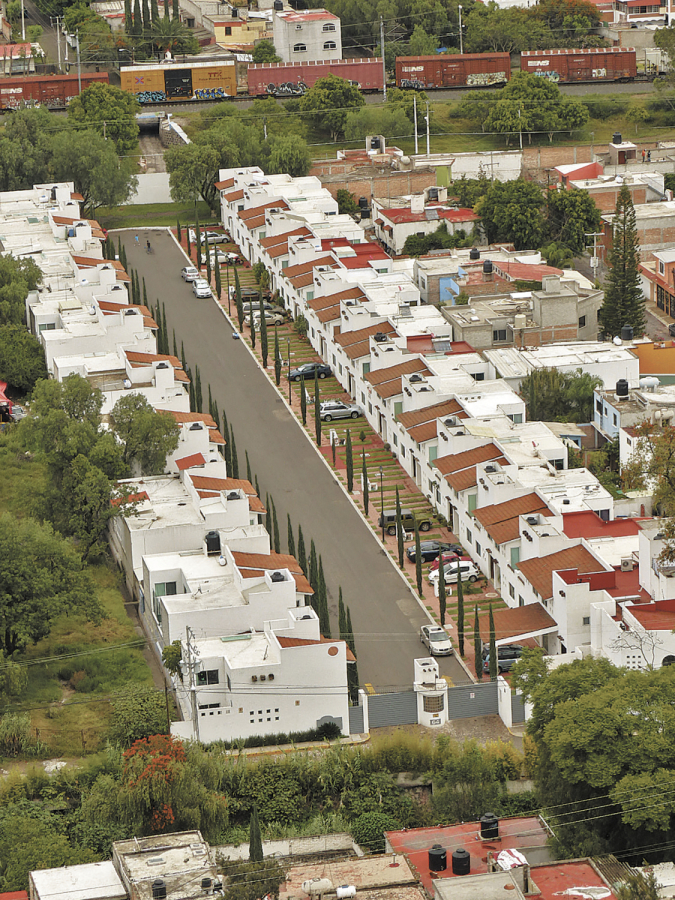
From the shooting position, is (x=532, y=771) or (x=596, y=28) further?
(x=596, y=28)

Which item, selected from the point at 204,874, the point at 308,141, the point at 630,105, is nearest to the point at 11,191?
the point at 308,141

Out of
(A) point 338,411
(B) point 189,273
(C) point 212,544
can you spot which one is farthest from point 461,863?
(B) point 189,273

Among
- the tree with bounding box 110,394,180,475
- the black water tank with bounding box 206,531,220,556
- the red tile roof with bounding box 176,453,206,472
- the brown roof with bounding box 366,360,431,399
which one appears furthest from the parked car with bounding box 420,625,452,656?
the brown roof with bounding box 366,360,431,399

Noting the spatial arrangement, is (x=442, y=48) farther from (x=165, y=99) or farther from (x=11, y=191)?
(x=11, y=191)

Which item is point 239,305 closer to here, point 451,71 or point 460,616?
point 460,616

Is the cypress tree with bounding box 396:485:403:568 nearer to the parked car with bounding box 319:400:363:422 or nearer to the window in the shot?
the window

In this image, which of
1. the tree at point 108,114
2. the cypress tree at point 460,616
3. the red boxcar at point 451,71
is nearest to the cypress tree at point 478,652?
the cypress tree at point 460,616

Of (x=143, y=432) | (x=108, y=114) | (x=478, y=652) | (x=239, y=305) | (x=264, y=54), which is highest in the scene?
(x=264, y=54)
